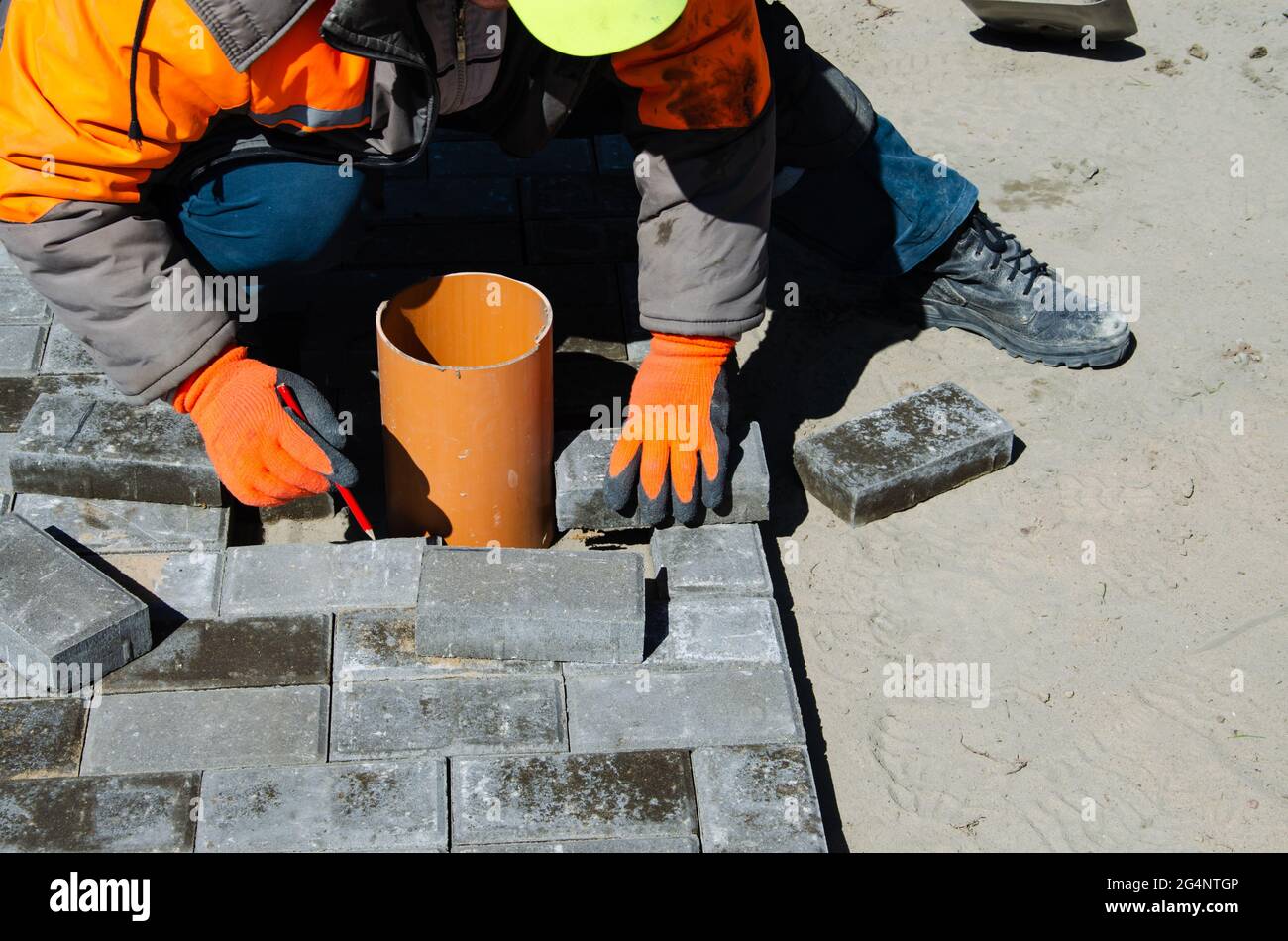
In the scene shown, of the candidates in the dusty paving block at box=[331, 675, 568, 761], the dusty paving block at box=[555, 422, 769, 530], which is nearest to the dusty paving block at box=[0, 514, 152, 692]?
the dusty paving block at box=[331, 675, 568, 761]

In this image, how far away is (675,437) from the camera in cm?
331

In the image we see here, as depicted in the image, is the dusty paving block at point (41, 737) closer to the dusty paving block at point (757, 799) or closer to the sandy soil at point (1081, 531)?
the dusty paving block at point (757, 799)

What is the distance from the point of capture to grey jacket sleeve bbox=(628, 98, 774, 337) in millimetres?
3305

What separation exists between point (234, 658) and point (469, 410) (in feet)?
2.60

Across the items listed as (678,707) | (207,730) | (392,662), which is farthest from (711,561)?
(207,730)

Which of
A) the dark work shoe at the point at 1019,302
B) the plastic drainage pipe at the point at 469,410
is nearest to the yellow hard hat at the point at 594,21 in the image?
the plastic drainage pipe at the point at 469,410

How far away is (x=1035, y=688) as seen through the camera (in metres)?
3.29

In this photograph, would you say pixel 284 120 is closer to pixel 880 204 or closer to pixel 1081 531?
pixel 880 204

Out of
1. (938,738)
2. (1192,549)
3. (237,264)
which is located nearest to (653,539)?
(938,738)

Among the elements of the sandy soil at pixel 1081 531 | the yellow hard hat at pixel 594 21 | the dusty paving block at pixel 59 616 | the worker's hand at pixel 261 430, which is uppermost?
the yellow hard hat at pixel 594 21

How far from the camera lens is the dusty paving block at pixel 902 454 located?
3.68 metres

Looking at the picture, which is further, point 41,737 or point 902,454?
point 902,454

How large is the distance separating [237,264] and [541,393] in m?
0.91

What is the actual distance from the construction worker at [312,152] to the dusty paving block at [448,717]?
523 mm
